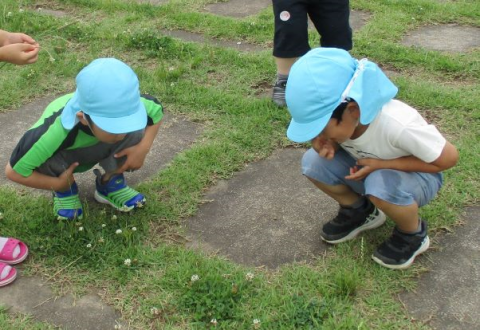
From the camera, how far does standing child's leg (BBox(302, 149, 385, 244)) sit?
2.70m

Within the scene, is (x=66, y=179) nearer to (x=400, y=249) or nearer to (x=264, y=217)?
(x=264, y=217)

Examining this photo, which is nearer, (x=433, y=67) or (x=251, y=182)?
(x=251, y=182)

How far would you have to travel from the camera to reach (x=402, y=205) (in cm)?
247

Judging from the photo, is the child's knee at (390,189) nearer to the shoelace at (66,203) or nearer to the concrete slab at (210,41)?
the shoelace at (66,203)

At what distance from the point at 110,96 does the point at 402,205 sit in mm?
1321

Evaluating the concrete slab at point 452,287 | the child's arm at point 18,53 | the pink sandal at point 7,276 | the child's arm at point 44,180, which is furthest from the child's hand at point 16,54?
the concrete slab at point 452,287

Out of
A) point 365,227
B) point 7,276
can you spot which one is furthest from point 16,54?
point 365,227

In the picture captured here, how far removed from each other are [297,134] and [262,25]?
10.4 ft

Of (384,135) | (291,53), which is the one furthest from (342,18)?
(384,135)

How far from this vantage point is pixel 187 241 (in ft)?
9.59

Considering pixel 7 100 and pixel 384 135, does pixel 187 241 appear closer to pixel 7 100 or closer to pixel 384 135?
pixel 384 135

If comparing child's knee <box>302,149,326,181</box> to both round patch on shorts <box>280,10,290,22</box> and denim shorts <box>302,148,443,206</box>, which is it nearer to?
denim shorts <box>302,148,443,206</box>

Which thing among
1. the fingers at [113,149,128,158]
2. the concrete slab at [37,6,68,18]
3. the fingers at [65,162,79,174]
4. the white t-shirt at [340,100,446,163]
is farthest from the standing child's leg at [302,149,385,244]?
the concrete slab at [37,6,68,18]

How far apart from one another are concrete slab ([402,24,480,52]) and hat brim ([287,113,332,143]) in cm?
292
